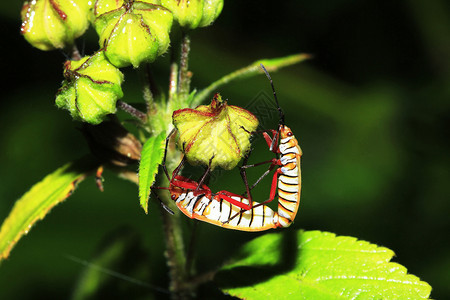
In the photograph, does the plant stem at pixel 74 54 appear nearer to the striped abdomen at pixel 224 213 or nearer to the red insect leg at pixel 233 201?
the striped abdomen at pixel 224 213

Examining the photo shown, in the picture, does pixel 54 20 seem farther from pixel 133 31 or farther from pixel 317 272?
pixel 317 272

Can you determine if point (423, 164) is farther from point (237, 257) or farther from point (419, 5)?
point (237, 257)

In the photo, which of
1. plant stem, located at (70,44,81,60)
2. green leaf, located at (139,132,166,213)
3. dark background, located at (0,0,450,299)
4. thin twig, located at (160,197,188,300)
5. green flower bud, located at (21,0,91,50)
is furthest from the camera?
dark background, located at (0,0,450,299)

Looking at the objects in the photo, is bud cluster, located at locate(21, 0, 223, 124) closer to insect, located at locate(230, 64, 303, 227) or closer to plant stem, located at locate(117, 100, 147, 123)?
plant stem, located at locate(117, 100, 147, 123)

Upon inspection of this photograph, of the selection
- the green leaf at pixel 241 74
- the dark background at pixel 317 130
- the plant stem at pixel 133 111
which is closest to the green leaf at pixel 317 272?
the green leaf at pixel 241 74

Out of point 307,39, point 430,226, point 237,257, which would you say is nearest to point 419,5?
point 307,39

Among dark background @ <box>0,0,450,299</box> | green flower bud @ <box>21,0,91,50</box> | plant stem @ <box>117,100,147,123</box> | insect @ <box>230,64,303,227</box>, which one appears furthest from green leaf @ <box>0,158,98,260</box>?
dark background @ <box>0,0,450,299</box>

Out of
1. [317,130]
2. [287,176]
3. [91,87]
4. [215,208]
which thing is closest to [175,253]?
[215,208]
